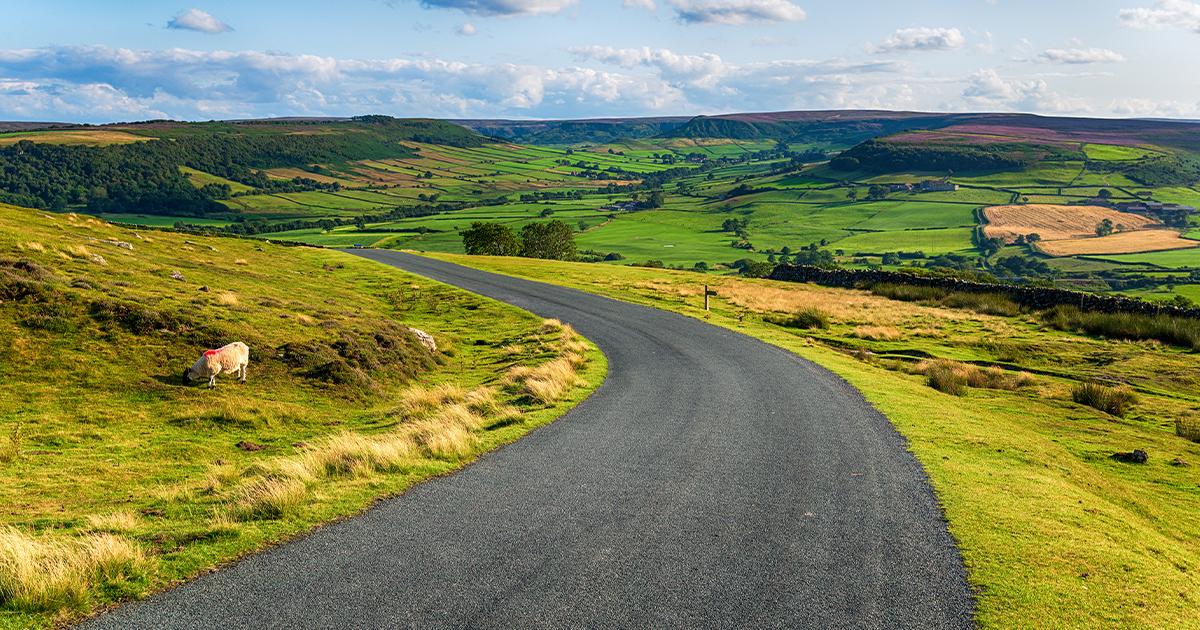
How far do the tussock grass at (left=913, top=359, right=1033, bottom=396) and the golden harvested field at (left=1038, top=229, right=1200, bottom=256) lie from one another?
427 ft

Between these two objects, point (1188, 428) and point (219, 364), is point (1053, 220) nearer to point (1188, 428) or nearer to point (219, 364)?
point (1188, 428)

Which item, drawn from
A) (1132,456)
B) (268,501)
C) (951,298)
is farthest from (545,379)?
(951,298)

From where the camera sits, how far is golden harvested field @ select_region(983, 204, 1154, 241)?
15350cm

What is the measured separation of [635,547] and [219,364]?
16593 millimetres

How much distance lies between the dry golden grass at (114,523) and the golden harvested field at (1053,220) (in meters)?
169

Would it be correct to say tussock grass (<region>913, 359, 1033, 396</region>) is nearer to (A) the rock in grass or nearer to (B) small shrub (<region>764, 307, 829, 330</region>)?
(A) the rock in grass

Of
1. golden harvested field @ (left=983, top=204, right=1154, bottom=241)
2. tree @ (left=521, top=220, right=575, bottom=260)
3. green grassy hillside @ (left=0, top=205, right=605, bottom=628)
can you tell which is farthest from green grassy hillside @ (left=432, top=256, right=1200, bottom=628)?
golden harvested field @ (left=983, top=204, right=1154, bottom=241)

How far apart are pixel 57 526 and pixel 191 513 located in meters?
1.87

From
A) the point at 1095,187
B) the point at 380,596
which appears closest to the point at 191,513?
the point at 380,596

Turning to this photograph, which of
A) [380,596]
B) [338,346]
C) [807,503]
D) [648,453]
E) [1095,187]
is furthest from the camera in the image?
[1095,187]

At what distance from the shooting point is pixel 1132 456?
1734 cm

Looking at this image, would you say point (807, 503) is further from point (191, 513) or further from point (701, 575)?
point (191, 513)

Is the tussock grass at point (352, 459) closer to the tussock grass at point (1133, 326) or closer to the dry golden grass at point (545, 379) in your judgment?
the dry golden grass at point (545, 379)

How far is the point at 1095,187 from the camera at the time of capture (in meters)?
199
